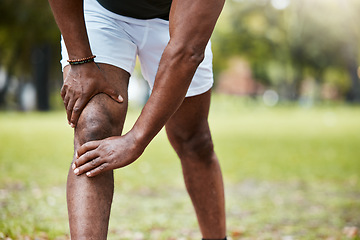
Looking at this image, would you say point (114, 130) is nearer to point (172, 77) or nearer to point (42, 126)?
point (172, 77)

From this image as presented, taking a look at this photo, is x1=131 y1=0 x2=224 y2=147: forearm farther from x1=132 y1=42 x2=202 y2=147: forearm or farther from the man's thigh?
the man's thigh

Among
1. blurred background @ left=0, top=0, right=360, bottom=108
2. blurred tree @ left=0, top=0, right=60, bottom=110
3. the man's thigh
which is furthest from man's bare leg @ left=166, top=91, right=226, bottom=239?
blurred background @ left=0, top=0, right=360, bottom=108

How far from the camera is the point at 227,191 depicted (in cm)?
582

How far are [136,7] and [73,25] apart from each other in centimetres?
31

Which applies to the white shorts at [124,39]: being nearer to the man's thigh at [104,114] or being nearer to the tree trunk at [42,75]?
the man's thigh at [104,114]

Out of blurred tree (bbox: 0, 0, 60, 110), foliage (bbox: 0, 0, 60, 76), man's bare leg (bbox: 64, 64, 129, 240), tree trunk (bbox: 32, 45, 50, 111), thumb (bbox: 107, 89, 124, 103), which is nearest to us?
man's bare leg (bbox: 64, 64, 129, 240)

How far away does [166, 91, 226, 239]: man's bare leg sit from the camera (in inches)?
94.1

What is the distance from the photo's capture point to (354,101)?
117ft

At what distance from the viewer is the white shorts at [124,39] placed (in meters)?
1.94

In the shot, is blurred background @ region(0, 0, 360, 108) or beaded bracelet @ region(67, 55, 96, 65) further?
blurred background @ region(0, 0, 360, 108)

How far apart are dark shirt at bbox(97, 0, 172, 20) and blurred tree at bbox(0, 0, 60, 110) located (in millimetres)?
16116

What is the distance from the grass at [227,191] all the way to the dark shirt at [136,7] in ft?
4.97

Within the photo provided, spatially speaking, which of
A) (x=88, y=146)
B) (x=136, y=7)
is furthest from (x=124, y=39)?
(x=88, y=146)

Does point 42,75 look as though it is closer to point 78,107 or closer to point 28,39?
point 28,39
